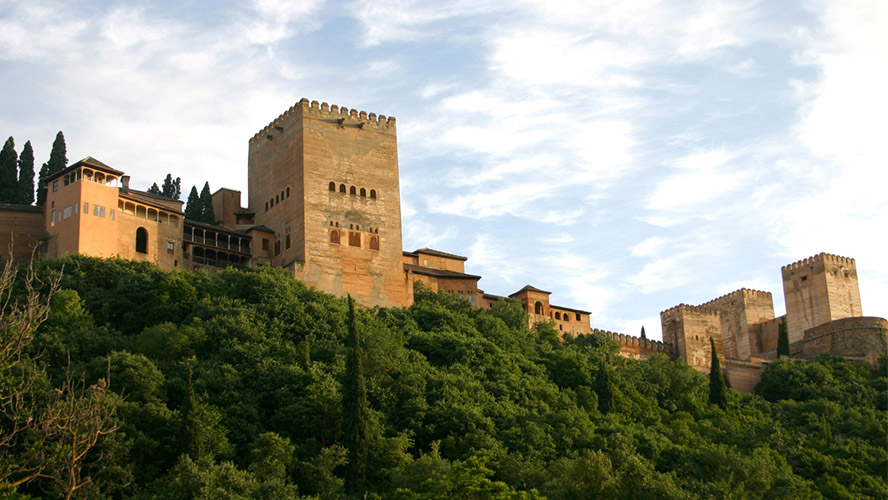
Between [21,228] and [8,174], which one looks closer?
[21,228]

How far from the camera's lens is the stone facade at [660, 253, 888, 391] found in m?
61.1

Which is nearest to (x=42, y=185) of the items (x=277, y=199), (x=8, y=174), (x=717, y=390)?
(x=8, y=174)

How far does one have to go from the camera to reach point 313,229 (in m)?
53.3

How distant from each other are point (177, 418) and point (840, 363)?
37.3 metres

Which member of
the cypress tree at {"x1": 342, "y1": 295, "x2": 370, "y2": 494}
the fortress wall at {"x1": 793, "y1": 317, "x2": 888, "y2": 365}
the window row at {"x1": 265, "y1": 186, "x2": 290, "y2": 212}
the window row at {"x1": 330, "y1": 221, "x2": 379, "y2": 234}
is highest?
the window row at {"x1": 265, "y1": 186, "x2": 290, "y2": 212}

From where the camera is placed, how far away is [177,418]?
34.4 meters

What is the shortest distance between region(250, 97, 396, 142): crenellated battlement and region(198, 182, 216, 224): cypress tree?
5.29 m

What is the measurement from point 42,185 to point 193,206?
345 inches

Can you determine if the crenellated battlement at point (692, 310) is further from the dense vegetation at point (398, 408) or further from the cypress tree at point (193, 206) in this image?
the cypress tree at point (193, 206)

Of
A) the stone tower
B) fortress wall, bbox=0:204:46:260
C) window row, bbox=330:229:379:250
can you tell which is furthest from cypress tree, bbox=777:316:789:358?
fortress wall, bbox=0:204:46:260

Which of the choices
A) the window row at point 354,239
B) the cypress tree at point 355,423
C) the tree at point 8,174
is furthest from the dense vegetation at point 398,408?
the tree at point 8,174

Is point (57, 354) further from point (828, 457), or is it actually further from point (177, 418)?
point (828, 457)

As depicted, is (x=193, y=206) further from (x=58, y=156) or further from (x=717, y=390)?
(x=717, y=390)

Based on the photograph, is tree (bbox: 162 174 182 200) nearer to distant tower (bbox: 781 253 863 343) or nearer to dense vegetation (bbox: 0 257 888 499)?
dense vegetation (bbox: 0 257 888 499)
